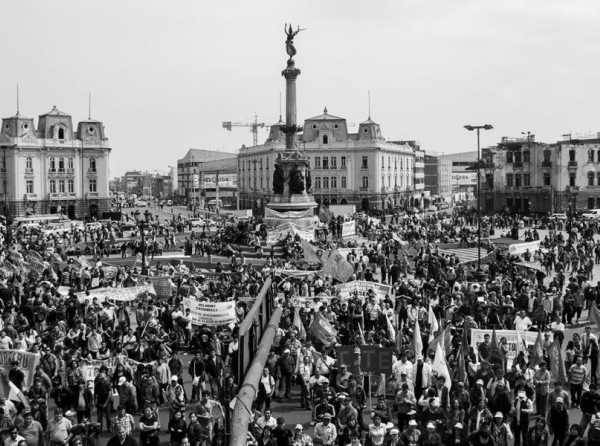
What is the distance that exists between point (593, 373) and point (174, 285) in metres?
15.8

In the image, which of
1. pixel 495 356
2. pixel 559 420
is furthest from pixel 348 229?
pixel 559 420

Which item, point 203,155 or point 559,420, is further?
point 203,155

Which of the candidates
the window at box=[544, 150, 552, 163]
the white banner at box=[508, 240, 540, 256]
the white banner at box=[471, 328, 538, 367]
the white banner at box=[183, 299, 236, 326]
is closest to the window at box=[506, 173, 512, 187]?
the window at box=[544, 150, 552, 163]

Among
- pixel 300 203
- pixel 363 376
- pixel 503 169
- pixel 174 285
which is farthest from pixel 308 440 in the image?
pixel 503 169

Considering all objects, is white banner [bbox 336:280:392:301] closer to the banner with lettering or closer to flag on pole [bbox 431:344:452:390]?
flag on pole [bbox 431:344:452:390]

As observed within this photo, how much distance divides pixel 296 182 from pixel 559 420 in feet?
146

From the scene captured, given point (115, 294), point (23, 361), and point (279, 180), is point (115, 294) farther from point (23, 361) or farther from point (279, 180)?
point (279, 180)

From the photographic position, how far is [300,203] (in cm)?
5641

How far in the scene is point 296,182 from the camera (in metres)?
56.5

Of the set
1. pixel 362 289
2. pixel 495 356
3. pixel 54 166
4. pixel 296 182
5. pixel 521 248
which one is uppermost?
pixel 54 166

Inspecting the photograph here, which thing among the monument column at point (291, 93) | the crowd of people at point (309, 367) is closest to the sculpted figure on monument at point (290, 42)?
the monument column at point (291, 93)

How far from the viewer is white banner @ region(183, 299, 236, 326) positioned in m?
20.3

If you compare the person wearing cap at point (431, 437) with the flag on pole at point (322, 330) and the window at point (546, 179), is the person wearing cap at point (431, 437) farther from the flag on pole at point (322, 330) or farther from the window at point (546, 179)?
the window at point (546, 179)

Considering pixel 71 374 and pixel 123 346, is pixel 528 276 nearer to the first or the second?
pixel 123 346
